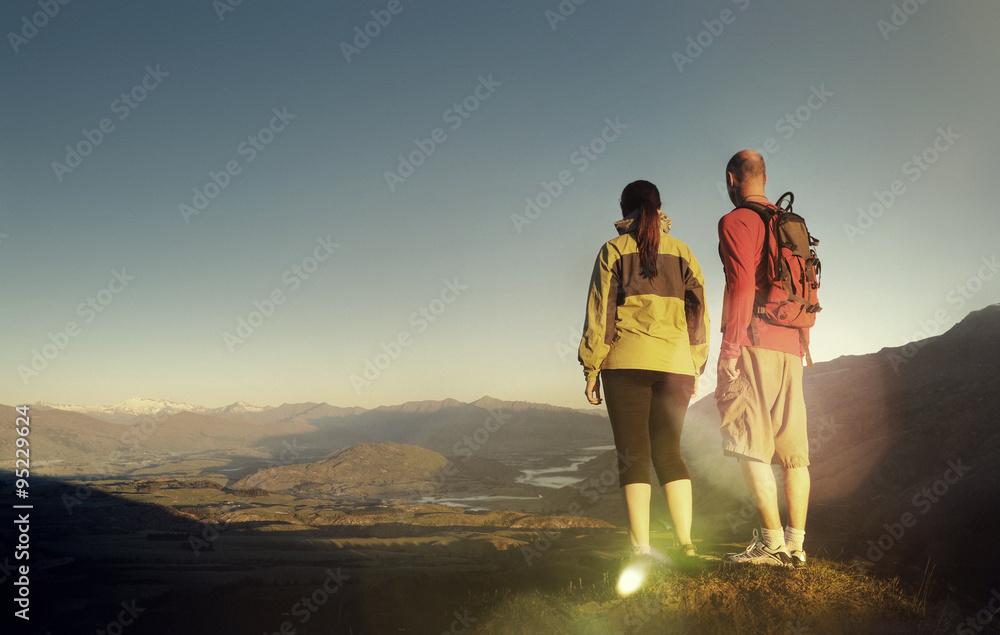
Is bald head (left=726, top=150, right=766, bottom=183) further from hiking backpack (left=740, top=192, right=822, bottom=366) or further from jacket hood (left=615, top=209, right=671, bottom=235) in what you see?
jacket hood (left=615, top=209, right=671, bottom=235)

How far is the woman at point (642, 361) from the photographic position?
4.24m

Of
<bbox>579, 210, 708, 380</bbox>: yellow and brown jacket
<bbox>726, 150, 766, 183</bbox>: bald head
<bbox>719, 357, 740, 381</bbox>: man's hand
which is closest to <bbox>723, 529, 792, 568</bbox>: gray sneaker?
<bbox>719, 357, 740, 381</bbox>: man's hand

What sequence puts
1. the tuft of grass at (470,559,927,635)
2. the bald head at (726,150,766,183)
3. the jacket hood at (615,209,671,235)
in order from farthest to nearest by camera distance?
the bald head at (726,150,766,183) → the jacket hood at (615,209,671,235) → the tuft of grass at (470,559,927,635)

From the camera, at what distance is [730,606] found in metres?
3.80

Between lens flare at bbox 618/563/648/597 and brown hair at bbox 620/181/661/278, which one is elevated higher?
brown hair at bbox 620/181/661/278

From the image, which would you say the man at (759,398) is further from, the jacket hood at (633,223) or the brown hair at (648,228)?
the brown hair at (648,228)

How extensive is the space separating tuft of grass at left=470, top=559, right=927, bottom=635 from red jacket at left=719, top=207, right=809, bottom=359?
1.72 m

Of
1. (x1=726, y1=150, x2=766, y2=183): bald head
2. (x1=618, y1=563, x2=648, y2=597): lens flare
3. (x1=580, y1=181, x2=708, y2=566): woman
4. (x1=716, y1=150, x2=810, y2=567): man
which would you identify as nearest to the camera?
(x1=618, y1=563, x2=648, y2=597): lens flare

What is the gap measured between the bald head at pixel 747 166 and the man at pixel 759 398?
413mm

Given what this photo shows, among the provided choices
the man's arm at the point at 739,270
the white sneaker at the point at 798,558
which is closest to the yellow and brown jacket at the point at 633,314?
the man's arm at the point at 739,270

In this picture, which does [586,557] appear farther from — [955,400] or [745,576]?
[955,400]

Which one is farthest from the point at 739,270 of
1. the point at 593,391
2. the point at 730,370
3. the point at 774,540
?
the point at 774,540

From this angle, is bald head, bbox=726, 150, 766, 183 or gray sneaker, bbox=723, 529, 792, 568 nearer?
gray sneaker, bbox=723, 529, 792, 568

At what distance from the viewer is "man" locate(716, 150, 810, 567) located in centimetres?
435
